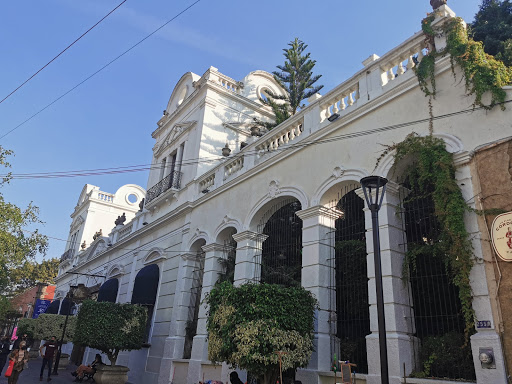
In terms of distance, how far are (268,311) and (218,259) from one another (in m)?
5.36

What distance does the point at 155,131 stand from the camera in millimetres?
22062

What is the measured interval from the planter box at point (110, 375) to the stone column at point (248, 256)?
5791 mm

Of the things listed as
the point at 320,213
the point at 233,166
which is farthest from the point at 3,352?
the point at 320,213

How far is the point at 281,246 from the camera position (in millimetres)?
11719

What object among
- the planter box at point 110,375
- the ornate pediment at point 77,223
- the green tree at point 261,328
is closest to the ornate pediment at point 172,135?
the planter box at point 110,375

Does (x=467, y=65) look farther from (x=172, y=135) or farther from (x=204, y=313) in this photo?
(x=172, y=135)

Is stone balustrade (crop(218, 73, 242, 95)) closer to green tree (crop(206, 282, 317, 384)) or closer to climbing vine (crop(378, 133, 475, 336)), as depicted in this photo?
climbing vine (crop(378, 133, 475, 336))

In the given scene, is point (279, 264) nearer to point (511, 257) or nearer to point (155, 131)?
point (511, 257)

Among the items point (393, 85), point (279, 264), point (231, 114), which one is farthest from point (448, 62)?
point (231, 114)

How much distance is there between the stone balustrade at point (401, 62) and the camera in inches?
337

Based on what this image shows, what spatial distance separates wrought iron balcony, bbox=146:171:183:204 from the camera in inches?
671

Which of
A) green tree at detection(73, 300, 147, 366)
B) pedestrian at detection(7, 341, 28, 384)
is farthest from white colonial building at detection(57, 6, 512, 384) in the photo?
pedestrian at detection(7, 341, 28, 384)

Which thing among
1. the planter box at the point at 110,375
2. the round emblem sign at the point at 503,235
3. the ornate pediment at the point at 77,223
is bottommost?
the planter box at the point at 110,375

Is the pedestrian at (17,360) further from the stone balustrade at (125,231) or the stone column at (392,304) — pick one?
the stone balustrade at (125,231)
